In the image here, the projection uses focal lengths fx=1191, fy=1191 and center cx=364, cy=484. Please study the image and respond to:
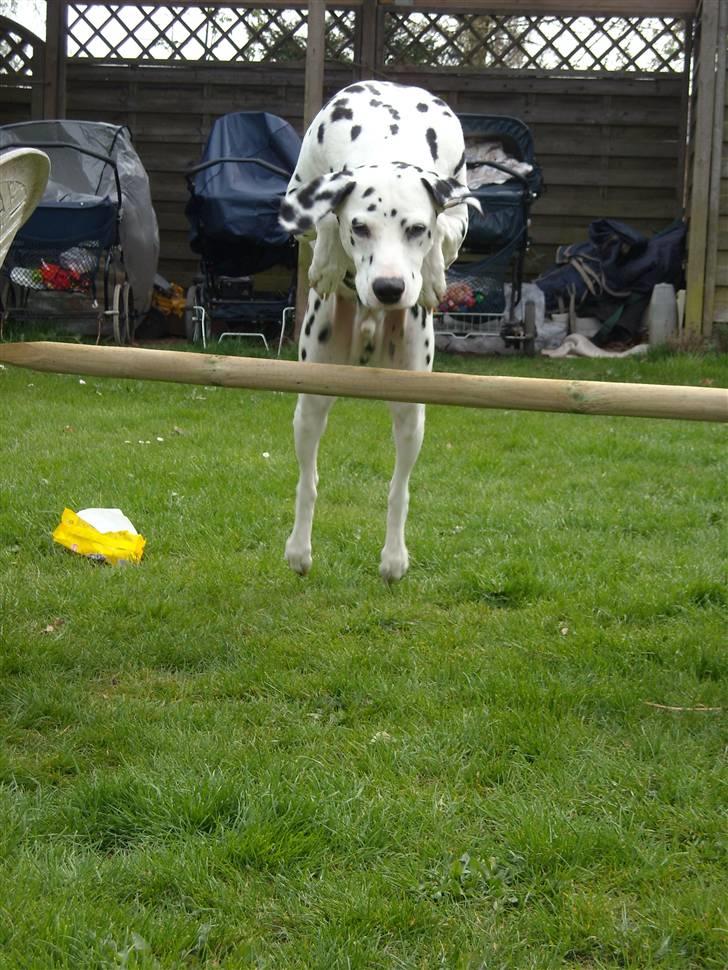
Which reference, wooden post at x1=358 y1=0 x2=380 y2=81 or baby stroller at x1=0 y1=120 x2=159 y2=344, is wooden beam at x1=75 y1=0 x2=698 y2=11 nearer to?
wooden post at x1=358 y1=0 x2=380 y2=81

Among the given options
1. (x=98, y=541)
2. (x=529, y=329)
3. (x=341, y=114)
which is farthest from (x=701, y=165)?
(x=98, y=541)

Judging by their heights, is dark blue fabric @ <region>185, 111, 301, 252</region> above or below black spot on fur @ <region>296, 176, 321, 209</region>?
above

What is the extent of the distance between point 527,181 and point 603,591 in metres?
5.51

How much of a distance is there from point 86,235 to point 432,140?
5298 millimetres

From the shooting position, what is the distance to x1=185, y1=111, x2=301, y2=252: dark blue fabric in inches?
352

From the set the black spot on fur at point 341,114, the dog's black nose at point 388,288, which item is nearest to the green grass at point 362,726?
the dog's black nose at point 388,288

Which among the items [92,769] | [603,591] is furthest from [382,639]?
[92,769]

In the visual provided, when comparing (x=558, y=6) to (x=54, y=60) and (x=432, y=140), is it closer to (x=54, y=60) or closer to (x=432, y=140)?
(x=54, y=60)

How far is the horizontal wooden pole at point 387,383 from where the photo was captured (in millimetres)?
2645

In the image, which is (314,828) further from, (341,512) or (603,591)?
(341,512)

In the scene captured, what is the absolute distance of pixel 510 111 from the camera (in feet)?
37.9

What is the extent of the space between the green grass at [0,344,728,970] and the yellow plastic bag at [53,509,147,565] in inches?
2.8

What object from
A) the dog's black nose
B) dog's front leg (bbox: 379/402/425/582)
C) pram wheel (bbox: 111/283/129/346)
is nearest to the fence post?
pram wheel (bbox: 111/283/129/346)

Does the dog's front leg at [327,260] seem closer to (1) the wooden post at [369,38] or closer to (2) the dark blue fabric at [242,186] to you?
(2) the dark blue fabric at [242,186]
